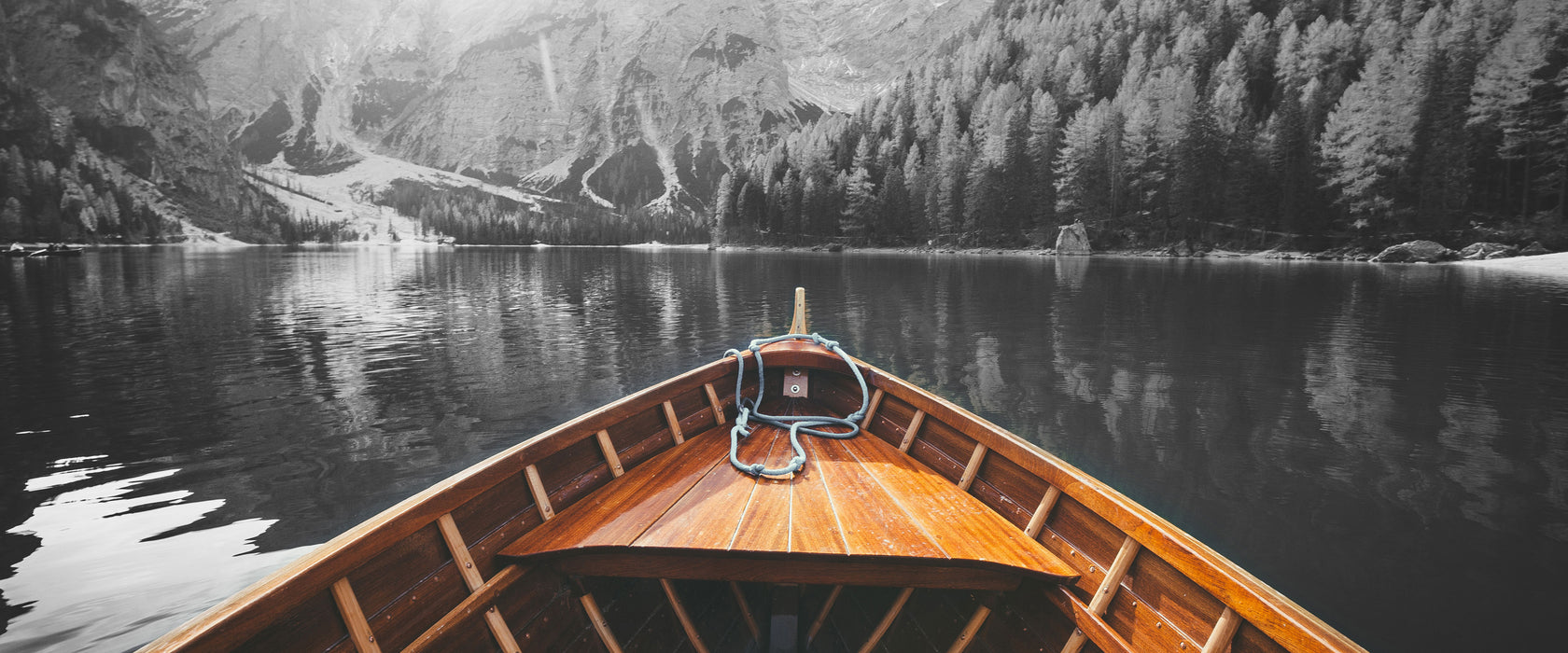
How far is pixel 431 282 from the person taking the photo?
56281mm

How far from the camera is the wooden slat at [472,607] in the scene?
384 cm

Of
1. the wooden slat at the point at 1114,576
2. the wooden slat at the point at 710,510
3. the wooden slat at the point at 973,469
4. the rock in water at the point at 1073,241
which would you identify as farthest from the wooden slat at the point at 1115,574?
the rock in water at the point at 1073,241

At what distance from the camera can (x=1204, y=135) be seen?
258 ft

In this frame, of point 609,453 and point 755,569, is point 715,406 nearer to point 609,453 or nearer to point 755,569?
point 609,453

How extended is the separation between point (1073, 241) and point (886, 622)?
3616 inches

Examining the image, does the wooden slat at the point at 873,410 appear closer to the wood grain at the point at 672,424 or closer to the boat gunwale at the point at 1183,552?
the boat gunwale at the point at 1183,552

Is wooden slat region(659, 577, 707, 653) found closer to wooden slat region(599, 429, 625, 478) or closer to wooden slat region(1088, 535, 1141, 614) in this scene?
wooden slat region(599, 429, 625, 478)

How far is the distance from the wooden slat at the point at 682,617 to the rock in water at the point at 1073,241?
9191 cm

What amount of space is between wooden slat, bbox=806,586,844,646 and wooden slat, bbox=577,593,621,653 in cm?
146

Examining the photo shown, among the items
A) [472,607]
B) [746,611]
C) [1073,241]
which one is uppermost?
[1073,241]

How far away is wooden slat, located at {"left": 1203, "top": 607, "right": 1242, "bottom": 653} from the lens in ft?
11.6

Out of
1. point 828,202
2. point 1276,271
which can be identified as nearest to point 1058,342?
point 1276,271

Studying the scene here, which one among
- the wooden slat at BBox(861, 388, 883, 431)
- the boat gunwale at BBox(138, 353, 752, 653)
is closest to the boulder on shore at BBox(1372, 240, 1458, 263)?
the wooden slat at BBox(861, 388, 883, 431)

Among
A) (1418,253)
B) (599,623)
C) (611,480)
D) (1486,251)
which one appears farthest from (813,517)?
(1486,251)
